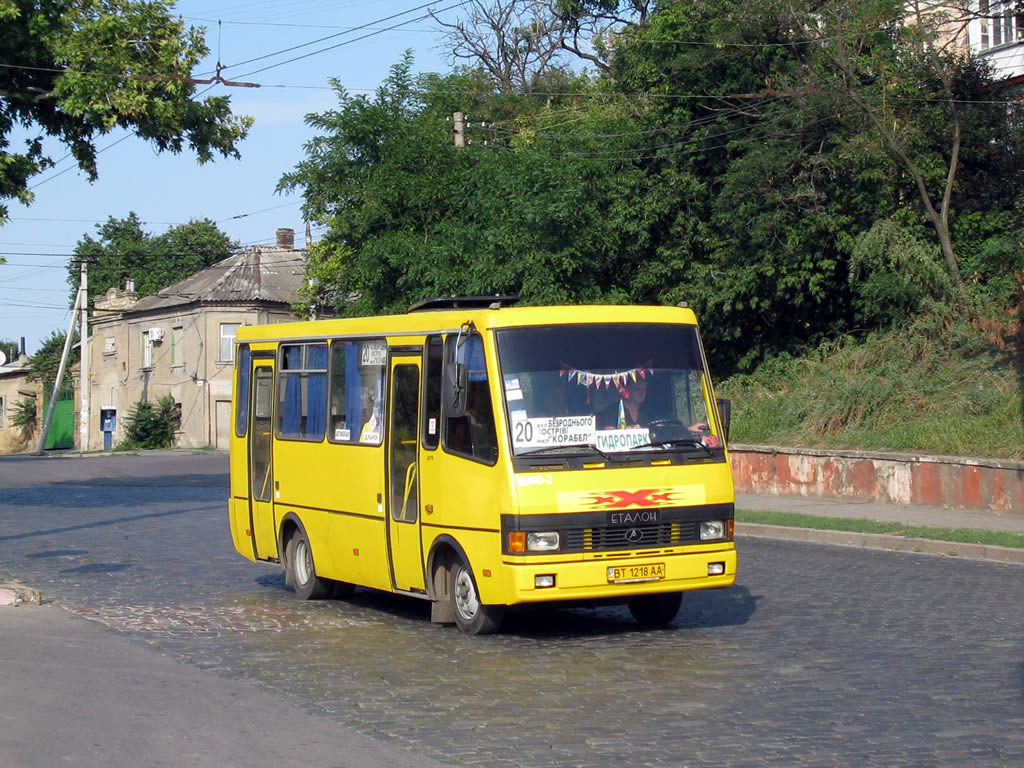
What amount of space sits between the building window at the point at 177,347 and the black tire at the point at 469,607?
53.7m

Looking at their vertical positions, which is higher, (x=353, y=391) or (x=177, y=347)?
(x=177, y=347)

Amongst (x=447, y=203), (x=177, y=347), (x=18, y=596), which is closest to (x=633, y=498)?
(x=18, y=596)

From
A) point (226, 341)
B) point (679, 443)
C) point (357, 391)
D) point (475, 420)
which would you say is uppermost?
point (226, 341)

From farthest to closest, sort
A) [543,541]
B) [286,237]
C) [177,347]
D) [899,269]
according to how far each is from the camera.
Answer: [286,237]
[177,347]
[899,269]
[543,541]

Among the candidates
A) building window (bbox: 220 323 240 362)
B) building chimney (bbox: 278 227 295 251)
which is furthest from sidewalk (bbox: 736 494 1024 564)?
building chimney (bbox: 278 227 295 251)

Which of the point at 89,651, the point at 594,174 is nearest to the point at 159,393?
the point at 594,174

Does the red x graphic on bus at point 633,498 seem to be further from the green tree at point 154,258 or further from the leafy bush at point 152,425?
the green tree at point 154,258

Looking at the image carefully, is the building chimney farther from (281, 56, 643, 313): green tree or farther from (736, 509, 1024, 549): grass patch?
(736, 509, 1024, 549): grass patch

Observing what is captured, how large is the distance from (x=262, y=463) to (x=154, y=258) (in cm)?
8036

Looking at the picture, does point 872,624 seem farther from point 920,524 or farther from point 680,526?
point 920,524

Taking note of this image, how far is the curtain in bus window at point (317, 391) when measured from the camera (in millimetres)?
12375

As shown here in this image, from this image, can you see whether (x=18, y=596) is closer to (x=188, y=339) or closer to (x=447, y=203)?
(x=447, y=203)

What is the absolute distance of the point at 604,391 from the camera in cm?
1026

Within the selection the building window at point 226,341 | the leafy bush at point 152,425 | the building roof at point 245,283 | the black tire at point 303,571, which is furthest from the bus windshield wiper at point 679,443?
the leafy bush at point 152,425
